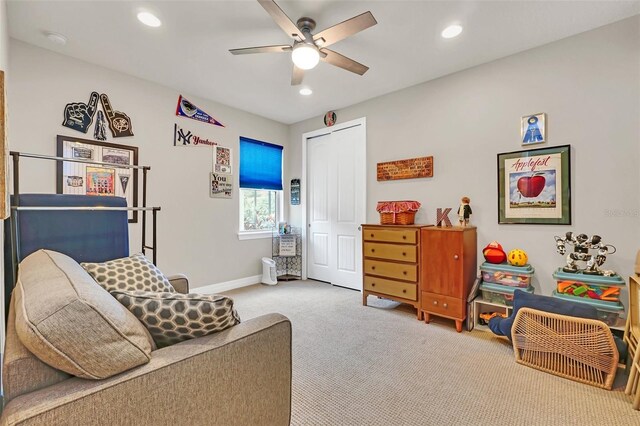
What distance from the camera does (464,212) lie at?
2.99 meters

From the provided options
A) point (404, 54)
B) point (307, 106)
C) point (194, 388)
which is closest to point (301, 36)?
point (404, 54)

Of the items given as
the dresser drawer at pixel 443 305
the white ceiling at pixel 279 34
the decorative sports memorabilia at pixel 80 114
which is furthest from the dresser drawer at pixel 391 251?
the decorative sports memorabilia at pixel 80 114

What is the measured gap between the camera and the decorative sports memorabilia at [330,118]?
14.2 ft

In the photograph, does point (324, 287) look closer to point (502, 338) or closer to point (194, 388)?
point (502, 338)

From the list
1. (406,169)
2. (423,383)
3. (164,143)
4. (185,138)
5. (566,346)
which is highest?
(185,138)

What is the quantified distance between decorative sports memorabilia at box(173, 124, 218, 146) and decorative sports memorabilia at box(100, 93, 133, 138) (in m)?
0.49

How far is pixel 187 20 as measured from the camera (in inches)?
90.0

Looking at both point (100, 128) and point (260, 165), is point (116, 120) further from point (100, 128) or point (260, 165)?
point (260, 165)

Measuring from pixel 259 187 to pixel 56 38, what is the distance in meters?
2.66

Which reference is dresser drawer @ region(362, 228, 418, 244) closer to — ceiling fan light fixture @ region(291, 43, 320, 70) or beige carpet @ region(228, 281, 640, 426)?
beige carpet @ region(228, 281, 640, 426)

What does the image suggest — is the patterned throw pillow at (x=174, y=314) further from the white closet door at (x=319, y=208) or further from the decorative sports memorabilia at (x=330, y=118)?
the decorative sports memorabilia at (x=330, y=118)

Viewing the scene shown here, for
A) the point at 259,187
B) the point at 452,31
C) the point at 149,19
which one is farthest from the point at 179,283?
the point at 452,31

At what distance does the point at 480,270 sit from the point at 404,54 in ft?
7.29

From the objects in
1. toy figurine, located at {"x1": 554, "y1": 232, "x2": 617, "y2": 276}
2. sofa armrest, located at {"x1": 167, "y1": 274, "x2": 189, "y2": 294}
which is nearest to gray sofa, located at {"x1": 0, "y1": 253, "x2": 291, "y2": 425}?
sofa armrest, located at {"x1": 167, "y1": 274, "x2": 189, "y2": 294}
